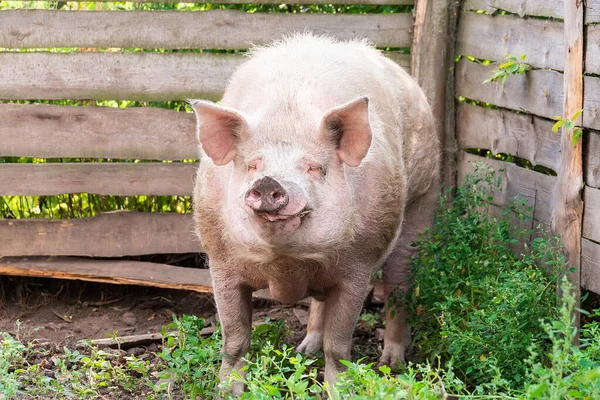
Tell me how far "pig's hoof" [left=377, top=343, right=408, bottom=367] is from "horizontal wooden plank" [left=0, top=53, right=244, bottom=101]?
219 centimetres

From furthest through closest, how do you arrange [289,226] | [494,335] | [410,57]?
[410,57] → [494,335] → [289,226]

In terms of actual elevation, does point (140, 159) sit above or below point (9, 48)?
below

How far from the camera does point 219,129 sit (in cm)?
432

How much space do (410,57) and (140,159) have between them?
2146 millimetres

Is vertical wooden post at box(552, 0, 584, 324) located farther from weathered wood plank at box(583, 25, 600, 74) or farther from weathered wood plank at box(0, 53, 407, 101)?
weathered wood plank at box(0, 53, 407, 101)

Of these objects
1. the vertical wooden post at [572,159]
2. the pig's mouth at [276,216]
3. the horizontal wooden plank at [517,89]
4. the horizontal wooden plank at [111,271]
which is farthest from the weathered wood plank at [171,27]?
the pig's mouth at [276,216]

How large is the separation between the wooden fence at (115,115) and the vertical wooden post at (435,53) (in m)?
0.17

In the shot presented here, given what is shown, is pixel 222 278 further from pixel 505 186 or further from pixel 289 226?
pixel 505 186

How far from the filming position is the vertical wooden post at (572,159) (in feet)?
16.0

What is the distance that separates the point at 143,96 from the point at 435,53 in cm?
213

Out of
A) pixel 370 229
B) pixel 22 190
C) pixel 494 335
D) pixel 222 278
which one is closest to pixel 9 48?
pixel 22 190

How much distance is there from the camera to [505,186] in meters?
6.02

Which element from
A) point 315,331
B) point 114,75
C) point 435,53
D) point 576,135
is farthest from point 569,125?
point 114,75

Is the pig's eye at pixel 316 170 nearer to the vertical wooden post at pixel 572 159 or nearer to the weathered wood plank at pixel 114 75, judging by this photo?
the vertical wooden post at pixel 572 159
